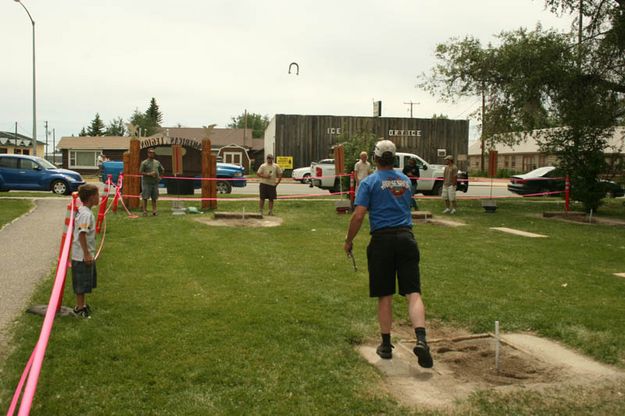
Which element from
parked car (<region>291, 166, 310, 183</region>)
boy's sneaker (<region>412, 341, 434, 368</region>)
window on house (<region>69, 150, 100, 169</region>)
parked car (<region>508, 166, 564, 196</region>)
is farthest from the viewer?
window on house (<region>69, 150, 100, 169</region>)

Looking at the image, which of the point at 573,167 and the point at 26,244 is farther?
the point at 573,167

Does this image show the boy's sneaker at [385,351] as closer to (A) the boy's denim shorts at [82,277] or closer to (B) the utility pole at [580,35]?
(A) the boy's denim shorts at [82,277]

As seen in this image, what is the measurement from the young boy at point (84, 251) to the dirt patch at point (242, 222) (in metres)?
7.37

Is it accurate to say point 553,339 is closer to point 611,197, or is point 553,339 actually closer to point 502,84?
point 502,84

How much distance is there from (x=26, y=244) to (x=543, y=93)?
50.5 feet

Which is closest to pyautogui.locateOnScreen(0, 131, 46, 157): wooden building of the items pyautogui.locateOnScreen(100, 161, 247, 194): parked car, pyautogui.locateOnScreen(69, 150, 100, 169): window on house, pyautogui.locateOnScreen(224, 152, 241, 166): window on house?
pyautogui.locateOnScreen(69, 150, 100, 169): window on house

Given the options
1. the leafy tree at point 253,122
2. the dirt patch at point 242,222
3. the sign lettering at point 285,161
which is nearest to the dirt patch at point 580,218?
the dirt patch at point 242,222

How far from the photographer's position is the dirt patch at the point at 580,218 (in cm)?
1650

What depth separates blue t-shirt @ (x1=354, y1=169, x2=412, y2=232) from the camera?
16.5ft

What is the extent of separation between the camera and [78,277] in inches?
229

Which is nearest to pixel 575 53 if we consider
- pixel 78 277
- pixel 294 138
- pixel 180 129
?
pixel 78 277

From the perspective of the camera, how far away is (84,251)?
5859 mm

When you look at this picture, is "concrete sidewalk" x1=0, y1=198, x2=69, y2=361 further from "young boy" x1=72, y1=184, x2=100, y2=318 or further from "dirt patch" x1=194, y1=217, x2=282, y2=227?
"dirt patch" x1=194, y1=217, x2=282, y2=227

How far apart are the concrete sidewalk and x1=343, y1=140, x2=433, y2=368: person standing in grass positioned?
300 centimetres
